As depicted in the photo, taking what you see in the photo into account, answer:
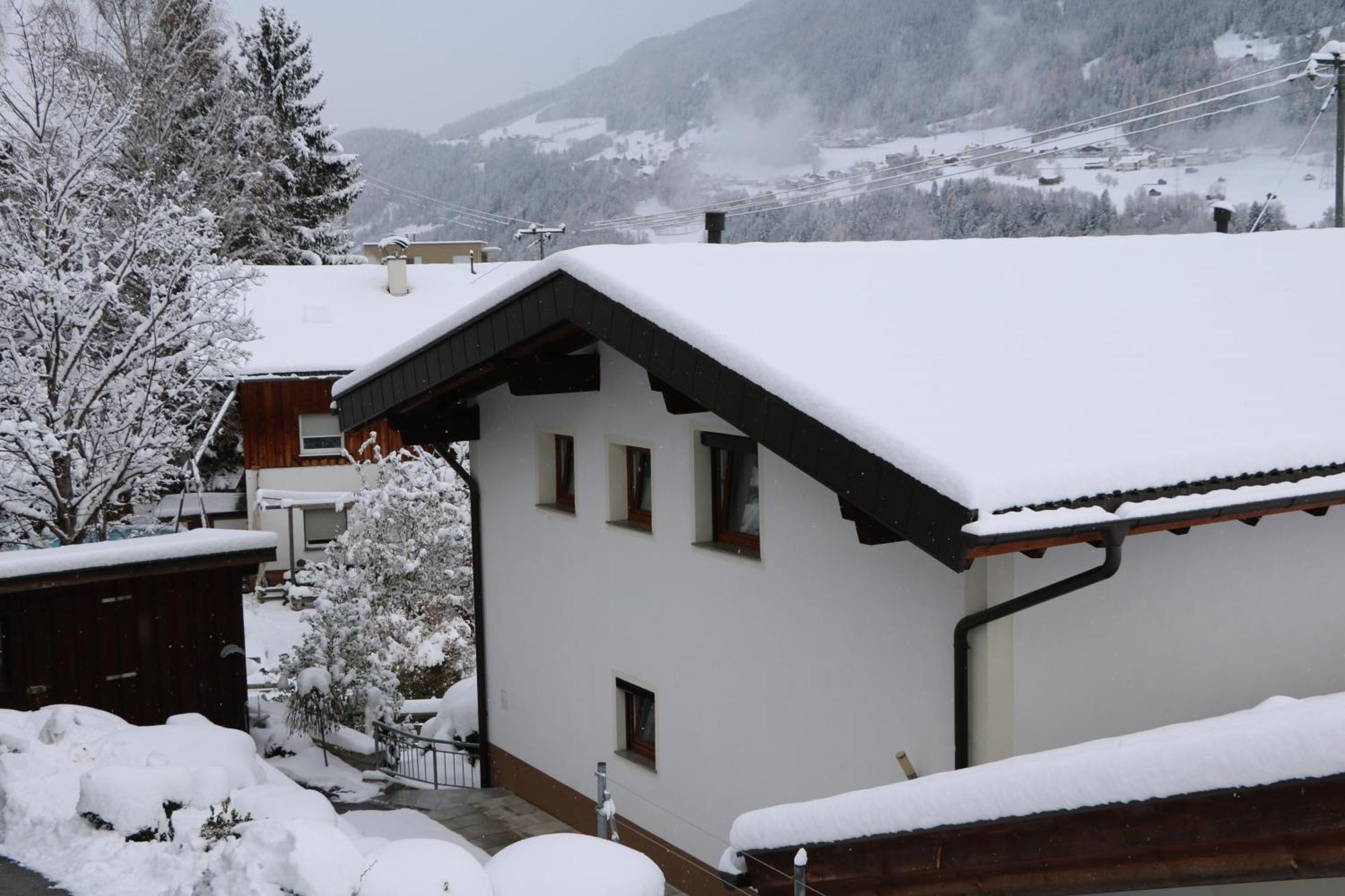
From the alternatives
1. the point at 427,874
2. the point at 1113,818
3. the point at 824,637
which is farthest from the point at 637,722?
the point at 1113,818

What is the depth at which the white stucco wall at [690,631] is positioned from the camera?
7367 mm

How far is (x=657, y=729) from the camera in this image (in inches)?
379

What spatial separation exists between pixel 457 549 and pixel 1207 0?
81.8 metres

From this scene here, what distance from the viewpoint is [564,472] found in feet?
36.9

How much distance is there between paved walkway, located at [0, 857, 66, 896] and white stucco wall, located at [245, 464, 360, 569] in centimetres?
2157

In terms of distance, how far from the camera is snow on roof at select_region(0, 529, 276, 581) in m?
11.5

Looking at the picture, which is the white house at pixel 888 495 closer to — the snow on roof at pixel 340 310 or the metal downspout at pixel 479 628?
the metal downspout at pixel 479 628

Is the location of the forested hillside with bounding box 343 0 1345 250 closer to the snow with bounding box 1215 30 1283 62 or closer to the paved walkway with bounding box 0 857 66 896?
the snow with bounding box 1215 30 1283 62

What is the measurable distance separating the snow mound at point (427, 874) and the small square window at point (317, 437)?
25.2 m

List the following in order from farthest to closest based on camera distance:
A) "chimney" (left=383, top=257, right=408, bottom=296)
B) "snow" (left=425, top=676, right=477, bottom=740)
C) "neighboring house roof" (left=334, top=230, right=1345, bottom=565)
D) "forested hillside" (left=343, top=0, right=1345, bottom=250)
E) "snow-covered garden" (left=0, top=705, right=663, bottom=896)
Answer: "forested hillside" (left=343, top=0, right=1345, bottom=250), "chimney" (left=383, top=257, right=408, bottom=296), "snow" (left=425, top=676, right=477, bottom=740), "neighboring house roof" (left=334, top=230, right=1345, bottom=565), "snow-covered garden" (left=0, top=705, right=663, bottom=896)

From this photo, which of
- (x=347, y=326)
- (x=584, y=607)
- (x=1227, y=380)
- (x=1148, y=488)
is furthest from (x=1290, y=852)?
(x=347, y=326)

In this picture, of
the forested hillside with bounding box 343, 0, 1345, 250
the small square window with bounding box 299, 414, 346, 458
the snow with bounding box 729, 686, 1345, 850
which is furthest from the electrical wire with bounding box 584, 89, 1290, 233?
the snow with bounding box 729, 686, 1345, 850

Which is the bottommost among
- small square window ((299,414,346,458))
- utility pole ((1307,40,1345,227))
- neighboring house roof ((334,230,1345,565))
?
small square window ((299,414,346,458))

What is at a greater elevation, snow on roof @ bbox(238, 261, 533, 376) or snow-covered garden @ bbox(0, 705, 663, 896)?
snow on roof @ bbox(238, 261, 533, 376)
